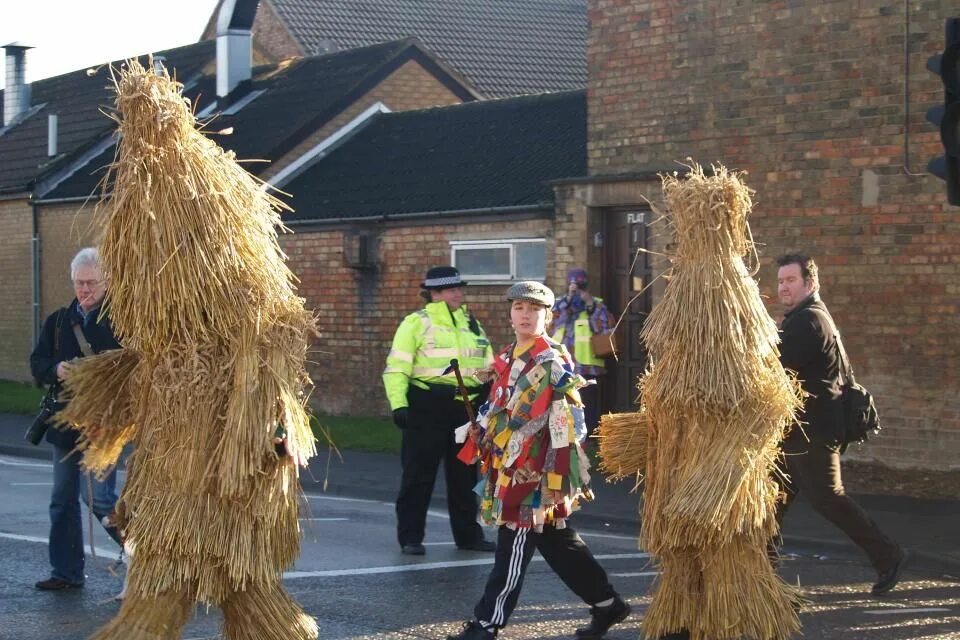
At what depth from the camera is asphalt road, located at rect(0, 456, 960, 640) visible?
7402 mm

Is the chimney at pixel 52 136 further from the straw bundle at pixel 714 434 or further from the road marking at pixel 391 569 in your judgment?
the straw bundle at pixel 714 434

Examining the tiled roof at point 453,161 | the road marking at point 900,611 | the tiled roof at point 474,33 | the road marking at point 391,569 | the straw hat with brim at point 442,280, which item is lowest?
the road marking at point 900,611

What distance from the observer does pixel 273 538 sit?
612 centimetres

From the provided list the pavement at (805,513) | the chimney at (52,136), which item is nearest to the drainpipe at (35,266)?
the chimney at (52,136)

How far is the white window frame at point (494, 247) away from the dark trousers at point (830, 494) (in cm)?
868

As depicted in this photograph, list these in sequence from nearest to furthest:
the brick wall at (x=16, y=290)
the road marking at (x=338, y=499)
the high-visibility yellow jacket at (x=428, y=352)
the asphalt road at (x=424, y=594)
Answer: the asphalt road at (x=424, y=594)
the high-visibility yellow jacket at (x=428, y=352)
the road marking at (x=338, y=499)
the brick wall at (x=16, y=290)

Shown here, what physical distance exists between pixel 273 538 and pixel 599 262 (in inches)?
406

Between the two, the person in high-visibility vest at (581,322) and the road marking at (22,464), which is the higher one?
the person in high-visibility vest at (581,322)

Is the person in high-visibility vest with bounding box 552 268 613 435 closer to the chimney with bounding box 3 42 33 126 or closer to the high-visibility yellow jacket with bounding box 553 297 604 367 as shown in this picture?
the high-visibility yellow jacket with bounding box 553 297 604 367

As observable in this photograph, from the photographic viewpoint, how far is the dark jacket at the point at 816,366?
819 cm

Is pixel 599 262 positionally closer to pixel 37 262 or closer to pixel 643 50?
pixel 643 50

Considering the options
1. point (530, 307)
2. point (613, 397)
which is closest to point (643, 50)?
point (613, 397)

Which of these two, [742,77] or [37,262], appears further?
[37,262]

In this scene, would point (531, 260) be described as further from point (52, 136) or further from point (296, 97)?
point (52, 136)
